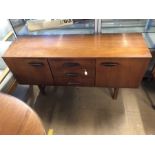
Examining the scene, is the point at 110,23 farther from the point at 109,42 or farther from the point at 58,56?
the point at 58,56

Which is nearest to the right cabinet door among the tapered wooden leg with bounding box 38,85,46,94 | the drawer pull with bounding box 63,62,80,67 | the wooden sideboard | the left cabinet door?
the wooden sideboard

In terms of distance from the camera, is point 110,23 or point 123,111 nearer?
point 110,23

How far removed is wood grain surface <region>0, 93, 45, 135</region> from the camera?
0.73m

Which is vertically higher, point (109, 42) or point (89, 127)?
point (109, 42)

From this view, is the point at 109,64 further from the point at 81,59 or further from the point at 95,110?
the point at 95,110

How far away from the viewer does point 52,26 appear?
4.75 feet

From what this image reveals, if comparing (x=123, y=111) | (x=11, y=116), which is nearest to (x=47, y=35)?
(x=11, y=116)

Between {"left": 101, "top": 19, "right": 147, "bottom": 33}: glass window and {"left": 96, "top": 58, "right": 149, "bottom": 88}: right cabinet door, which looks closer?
{"left": 96, "top": 58, "right": 149, "bottom": 88}: right cabinet door

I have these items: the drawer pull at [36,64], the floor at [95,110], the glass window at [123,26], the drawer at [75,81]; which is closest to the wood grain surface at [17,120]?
the drawer pull at [36,64]

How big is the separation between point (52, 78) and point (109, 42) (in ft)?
1.92

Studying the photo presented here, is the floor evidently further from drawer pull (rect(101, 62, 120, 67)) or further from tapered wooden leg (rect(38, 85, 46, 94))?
drawer pull (rect(101, 62, 120, 67))
